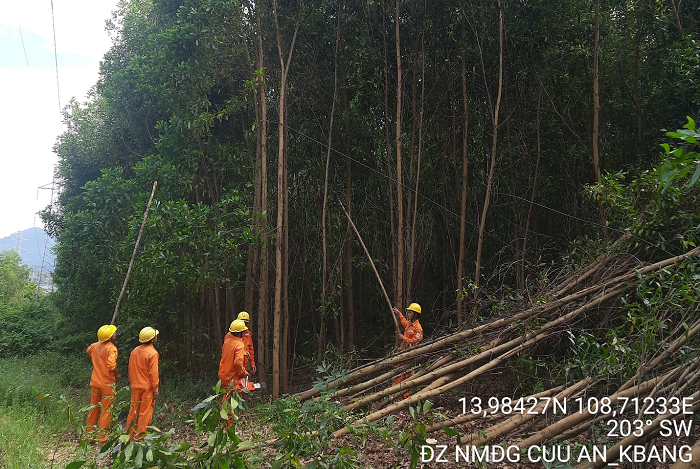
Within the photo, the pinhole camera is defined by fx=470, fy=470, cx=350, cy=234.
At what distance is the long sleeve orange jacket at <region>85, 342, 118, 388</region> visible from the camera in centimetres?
596

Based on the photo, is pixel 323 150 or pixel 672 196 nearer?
pixel 672 196

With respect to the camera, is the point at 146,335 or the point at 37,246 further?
the point at 37,246

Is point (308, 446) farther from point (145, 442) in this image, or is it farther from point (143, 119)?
point (143, 119)

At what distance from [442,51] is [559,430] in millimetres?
7425

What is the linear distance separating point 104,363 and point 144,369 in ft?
2.22

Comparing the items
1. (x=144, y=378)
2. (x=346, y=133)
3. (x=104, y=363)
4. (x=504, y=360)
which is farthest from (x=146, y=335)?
(x=346, y=133)

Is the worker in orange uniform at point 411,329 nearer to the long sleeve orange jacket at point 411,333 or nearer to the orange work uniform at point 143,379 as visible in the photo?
the long sleeve orange jacket at point 411,333

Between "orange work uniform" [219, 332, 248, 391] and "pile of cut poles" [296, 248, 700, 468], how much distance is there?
1.39 m

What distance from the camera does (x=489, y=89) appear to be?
30.3 feet

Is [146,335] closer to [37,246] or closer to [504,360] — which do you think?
[504,360]

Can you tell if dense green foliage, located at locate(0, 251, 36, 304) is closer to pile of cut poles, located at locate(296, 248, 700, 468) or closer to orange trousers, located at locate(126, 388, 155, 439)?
orange trousers, located at locate(126, 388, 155, 439)

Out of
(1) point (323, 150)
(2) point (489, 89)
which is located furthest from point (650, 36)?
(1) point (323, 150)

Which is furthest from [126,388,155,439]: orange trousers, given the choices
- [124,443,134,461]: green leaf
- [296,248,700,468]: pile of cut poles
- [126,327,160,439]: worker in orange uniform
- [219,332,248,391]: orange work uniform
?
[124,443,134,461]: green leaf

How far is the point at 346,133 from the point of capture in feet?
30.3
